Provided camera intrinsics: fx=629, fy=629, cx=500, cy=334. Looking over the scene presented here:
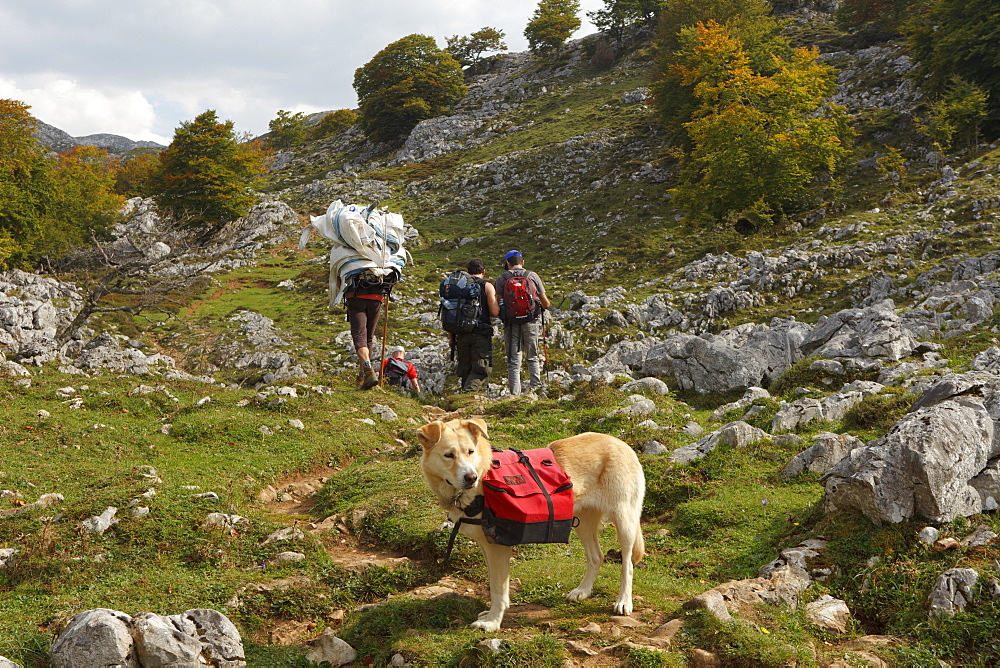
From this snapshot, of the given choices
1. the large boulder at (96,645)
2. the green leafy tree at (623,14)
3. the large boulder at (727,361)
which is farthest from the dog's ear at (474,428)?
the green leafy tree at (623,14)

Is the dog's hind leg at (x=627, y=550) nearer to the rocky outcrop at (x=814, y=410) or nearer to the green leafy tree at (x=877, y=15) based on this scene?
the rocky outcrop at (x=814, y=410)

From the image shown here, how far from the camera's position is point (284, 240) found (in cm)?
4366

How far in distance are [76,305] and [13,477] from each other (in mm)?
17498

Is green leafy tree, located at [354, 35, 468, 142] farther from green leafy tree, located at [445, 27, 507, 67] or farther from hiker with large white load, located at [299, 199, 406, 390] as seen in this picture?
hiker with large white load, located at [299, 199, 406, 390]

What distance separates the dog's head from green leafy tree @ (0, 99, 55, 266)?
27443 mm

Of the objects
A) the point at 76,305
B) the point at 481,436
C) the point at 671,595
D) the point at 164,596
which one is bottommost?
the point at 671,595

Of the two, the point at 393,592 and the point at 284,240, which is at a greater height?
the point at 284,240

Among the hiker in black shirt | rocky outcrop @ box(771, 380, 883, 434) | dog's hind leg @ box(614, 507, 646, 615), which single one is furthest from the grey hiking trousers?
dog's hind leg @ box(614, 507, 646, 615)

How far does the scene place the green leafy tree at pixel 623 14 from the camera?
280 feet

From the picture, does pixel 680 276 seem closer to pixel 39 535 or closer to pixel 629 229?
pixel 629 229

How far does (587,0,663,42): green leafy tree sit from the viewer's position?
85.4 metres

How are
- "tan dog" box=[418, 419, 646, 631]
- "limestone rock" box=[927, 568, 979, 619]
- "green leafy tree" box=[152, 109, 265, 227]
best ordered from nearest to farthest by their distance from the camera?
"limestone rock" box=[927, 568, 979, 619], "tan dog" box=[418, 419, 646, 631], "green leafy tree" box=[152, 109, 265, 227]

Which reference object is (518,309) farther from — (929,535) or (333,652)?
(333,652)

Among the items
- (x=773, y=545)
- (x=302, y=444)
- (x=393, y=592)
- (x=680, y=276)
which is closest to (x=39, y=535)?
(x=393, y=592)
